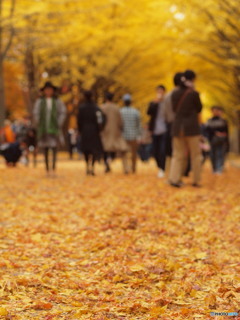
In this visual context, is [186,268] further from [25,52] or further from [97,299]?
[25,52]

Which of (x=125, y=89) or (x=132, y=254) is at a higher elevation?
(x=125, y=89)

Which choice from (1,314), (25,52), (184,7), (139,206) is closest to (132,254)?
(1,314)

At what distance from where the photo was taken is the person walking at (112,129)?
13523mm

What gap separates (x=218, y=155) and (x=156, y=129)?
10.3 ft

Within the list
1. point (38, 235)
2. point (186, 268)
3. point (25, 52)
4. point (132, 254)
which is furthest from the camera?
point (25, 52)

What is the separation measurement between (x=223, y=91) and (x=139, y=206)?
2067 centimetres

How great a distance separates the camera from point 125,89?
30.0 metres

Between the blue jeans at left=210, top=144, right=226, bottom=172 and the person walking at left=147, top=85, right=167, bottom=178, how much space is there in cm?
258

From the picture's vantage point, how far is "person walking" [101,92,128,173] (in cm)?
1352

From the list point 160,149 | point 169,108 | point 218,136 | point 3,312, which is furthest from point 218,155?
point 3,312

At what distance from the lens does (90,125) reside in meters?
13.0

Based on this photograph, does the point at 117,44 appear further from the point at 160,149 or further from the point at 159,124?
the point at 159,124

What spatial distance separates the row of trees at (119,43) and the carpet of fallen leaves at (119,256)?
6.86m

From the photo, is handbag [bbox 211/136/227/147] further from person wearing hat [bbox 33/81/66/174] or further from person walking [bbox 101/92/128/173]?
person wearing hat [bbox 33/81/66/174]
